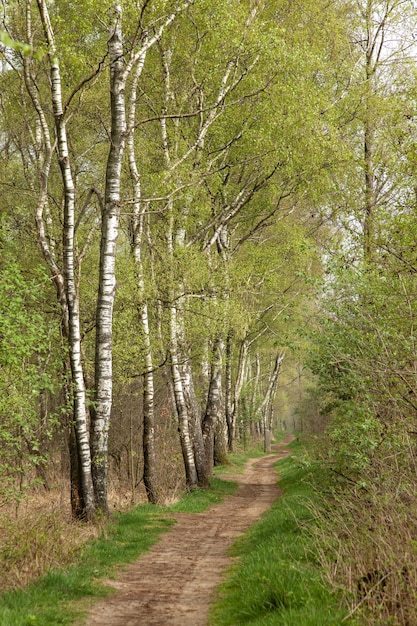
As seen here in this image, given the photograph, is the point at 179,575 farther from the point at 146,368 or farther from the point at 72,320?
the point at 146,368

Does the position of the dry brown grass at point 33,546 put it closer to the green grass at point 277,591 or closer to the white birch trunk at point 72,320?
the white birch trunk at point 72,320

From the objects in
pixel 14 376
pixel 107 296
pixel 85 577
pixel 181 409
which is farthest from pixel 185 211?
pixel 85 577

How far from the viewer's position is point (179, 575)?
10180 millimetres

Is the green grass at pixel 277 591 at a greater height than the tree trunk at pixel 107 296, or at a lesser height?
lesser

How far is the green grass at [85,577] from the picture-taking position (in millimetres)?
7652

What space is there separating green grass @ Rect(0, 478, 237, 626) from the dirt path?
0.84 ft

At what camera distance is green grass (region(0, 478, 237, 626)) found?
7.65 metres

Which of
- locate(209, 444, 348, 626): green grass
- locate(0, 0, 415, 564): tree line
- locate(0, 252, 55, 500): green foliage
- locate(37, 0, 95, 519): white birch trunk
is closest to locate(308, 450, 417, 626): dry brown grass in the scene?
locate(209, 444, 348, 626): green grass

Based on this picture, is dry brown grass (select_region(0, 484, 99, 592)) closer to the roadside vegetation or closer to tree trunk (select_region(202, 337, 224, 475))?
the roadside vegetation

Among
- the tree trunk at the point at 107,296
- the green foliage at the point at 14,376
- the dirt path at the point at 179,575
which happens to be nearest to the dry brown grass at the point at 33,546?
the green foliage at the point at 14,376

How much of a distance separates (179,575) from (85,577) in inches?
64.0

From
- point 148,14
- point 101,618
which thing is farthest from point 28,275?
point 101,618

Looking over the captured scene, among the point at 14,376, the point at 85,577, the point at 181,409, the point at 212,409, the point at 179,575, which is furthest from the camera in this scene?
the point at 212,409

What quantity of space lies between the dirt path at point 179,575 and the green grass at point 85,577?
0.84 ft
